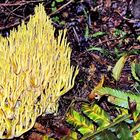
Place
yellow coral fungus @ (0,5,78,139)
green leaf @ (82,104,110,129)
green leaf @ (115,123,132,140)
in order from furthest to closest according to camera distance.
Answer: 1. yellow coral fungus @ (0,5,78,139)
2. green leaf @ (82,104,110,129)
3. green leaf @ (115,123,132,140)

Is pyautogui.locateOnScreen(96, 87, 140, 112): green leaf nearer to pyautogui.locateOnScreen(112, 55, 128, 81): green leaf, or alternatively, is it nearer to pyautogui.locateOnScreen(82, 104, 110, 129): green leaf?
pyautogui.locateOnScreen(82, 104, 110, 129): green leaf

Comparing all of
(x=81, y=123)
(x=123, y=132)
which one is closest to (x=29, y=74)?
(x=81, y=123)

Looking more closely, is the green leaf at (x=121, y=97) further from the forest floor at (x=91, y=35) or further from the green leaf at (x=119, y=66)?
the green leaf at (x=119, y=66)

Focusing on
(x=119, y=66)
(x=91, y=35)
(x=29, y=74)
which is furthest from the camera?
(x=91, y=35)

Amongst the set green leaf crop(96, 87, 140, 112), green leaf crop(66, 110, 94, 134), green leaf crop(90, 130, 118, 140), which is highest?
green leaf crop(96, 87, 140, 112)

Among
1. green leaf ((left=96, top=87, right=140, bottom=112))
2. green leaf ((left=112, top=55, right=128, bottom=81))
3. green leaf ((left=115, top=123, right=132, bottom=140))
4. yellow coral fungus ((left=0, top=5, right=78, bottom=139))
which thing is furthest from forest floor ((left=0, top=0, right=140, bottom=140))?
green leaf ((left=115, top=123, right=132, bottom=140))

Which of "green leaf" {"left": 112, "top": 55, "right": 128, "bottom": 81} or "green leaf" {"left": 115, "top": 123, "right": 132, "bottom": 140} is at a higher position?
"green leaf" {"left": 112, "top": 55, "right": 128, "bottom": 81}

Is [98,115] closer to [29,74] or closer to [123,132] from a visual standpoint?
[123,132]
